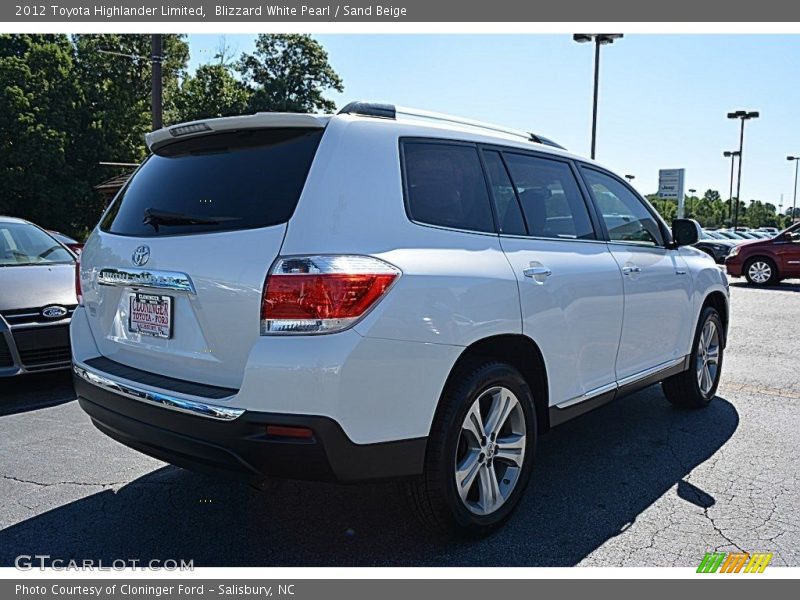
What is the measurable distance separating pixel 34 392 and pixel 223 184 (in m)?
3.72

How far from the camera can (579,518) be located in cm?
326

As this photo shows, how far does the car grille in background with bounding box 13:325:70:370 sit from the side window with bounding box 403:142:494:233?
370 cm

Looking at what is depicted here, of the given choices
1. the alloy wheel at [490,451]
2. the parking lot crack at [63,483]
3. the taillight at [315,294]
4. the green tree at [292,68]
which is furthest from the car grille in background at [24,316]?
the green tree at [292,68]

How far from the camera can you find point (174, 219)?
2.85 meters

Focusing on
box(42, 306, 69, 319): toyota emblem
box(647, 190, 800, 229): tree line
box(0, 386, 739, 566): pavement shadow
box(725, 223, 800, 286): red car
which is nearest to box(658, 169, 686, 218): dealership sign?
box(725, 223, 800, 286): red car

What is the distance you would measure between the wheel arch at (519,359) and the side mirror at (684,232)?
2.11 metres

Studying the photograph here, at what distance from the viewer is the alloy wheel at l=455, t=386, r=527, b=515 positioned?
2.93m

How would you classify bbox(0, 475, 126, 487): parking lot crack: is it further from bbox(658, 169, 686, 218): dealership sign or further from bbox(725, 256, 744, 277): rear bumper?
bbox(658, 169, 686, 218): dealership sign

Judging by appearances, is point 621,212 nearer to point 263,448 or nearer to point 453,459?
point 453,459

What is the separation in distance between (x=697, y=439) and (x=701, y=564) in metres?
1.79

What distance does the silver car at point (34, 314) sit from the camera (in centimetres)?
512

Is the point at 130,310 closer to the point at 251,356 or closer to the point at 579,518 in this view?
the point at 251,356

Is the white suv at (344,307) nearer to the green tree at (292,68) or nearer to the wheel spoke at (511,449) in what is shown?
the wheel spoke at (511,449)

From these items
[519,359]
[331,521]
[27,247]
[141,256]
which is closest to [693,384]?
[519,359]
